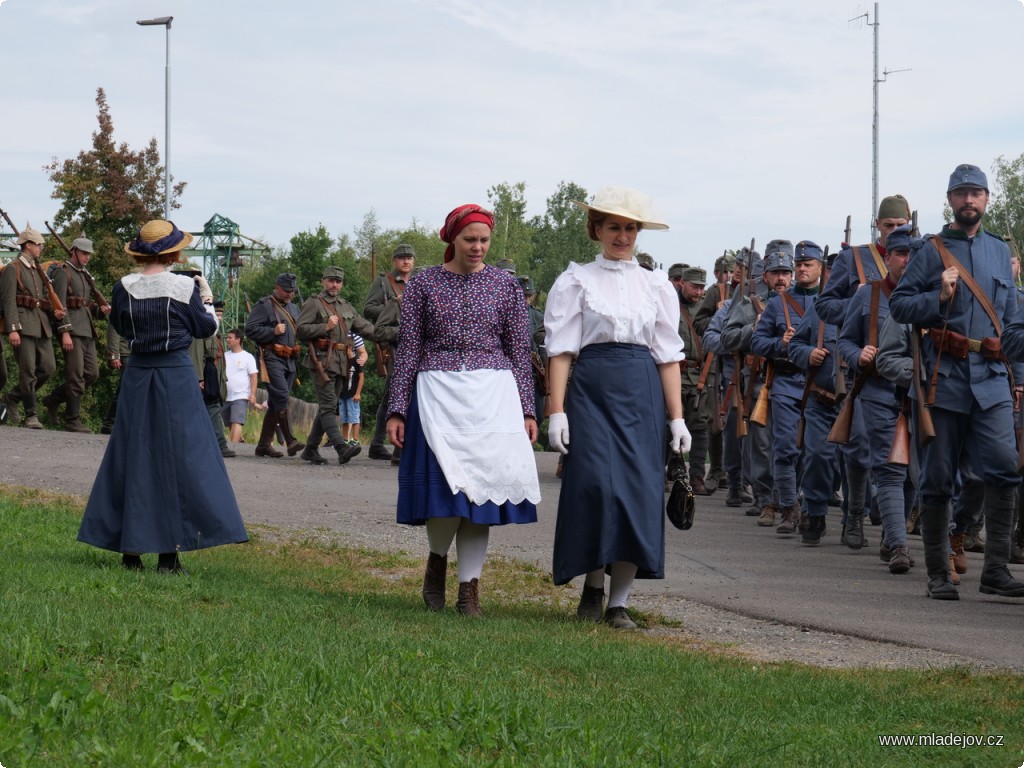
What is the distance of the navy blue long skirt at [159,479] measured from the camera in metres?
9.08

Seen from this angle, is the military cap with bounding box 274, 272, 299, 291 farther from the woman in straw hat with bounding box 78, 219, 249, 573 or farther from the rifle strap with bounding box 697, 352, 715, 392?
the woman in straw hat with bounding box 78, 219, 249, 573

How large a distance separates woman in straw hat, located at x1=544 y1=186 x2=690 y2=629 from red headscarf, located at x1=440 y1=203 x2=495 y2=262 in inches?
21.1

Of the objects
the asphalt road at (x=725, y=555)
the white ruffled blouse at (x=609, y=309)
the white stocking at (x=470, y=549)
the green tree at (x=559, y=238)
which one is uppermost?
the green tree at (x=559, y=238)

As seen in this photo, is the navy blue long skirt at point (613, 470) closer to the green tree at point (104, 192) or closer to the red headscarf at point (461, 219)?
Answer: the red headscarf at point (461, 219)

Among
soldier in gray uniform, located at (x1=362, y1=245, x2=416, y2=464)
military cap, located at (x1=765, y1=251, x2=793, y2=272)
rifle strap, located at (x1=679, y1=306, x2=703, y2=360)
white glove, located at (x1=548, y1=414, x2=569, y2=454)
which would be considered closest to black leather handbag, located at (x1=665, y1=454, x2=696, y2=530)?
white glove, located at (x1=548, y1=414, x2=569, y2=454)

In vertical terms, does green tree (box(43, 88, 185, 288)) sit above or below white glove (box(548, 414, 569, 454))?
above

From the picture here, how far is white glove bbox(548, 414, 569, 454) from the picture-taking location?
8.54m

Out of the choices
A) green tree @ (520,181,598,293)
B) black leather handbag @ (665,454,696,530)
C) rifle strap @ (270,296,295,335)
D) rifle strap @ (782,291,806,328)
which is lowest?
black leather handbag @ (665,454,696,530)

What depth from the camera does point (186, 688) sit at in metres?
5.38

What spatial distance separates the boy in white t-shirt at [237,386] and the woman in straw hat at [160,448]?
60.9 ft

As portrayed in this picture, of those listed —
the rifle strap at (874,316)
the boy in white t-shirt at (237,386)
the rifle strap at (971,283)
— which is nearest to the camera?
the rifle strap at (971,283)

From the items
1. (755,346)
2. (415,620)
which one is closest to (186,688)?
(415,620)

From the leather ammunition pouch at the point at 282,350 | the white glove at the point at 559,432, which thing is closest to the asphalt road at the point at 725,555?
the leather ammunition pouch at the point at 282,350

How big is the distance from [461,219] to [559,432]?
1.25 meters
